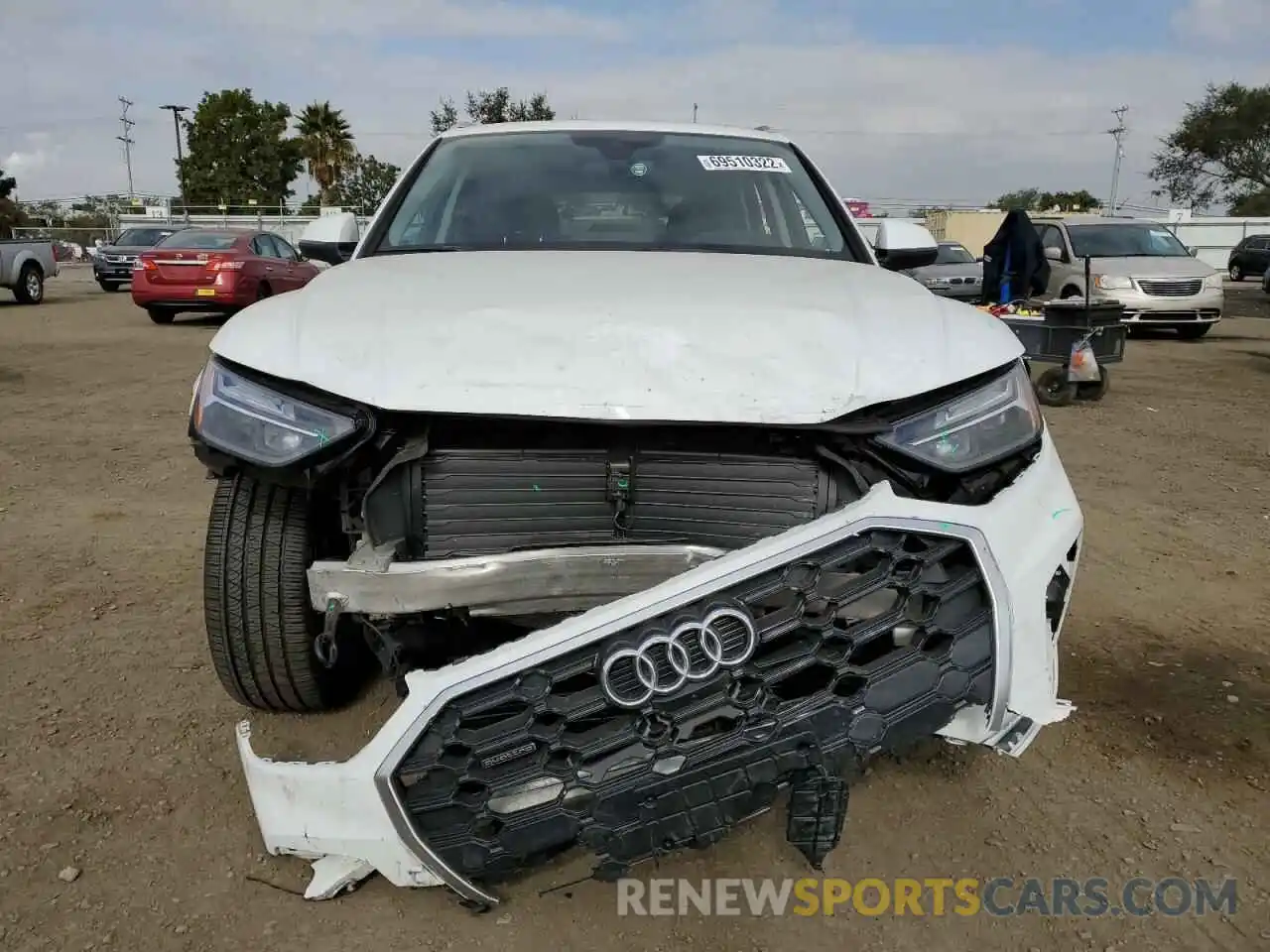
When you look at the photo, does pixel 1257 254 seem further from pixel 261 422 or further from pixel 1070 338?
pixel 261 422

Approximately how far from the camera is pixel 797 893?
2105 millimetres

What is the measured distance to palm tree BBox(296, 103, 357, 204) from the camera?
50.9m

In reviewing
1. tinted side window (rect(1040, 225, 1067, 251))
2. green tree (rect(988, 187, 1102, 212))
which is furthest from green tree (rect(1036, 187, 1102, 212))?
tinted side window (rect(1040, 225, 1067, 251))

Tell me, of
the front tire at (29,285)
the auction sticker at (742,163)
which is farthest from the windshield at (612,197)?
the front tire at (29,285)

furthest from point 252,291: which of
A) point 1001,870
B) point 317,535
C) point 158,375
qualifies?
point 1001,870

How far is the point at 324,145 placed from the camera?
168 feet

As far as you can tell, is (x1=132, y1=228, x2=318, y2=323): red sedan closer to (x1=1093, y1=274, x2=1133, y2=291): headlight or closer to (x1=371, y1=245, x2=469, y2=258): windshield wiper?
(x1=1093, y1=274, x2=1133, y2=291): headlight

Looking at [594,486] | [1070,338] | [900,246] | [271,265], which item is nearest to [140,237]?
[271,265]

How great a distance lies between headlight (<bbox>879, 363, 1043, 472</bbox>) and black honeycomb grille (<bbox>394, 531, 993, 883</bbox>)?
0.80 feet

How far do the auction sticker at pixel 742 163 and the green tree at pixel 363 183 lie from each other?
4122cm

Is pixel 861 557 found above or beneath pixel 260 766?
above

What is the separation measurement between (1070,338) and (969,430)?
21.8 ft

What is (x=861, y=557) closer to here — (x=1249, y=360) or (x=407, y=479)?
(x=407, y=479)

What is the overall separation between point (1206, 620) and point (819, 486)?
242 centimetres
